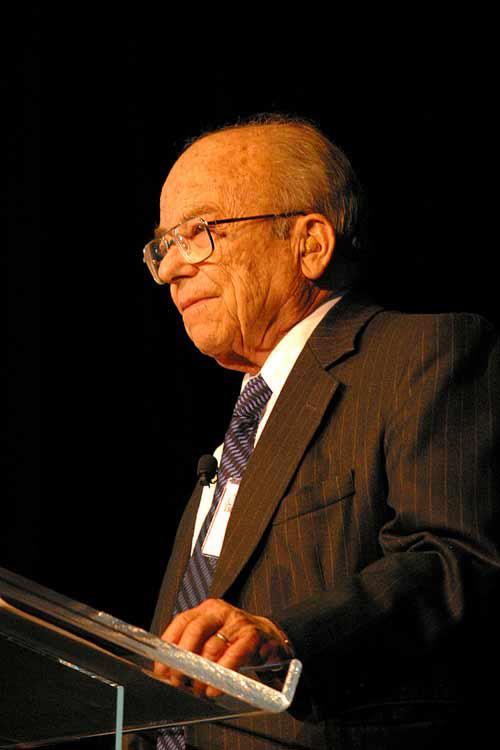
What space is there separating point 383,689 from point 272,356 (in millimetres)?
958

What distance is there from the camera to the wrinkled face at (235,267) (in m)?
2.52

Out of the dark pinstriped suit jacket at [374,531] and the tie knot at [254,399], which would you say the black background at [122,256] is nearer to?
the tie knot at [254,399]

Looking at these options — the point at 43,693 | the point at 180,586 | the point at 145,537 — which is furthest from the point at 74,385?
the point at 43,693

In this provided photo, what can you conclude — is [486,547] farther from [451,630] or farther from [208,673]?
[208,673]

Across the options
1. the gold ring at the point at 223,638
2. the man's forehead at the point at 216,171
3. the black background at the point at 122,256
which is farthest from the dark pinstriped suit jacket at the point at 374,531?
the black background at the point at 122,256

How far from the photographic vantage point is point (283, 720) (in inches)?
69.9

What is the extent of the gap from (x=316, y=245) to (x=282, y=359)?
1.12ft

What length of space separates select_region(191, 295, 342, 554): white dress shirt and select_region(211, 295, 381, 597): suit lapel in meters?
0.14

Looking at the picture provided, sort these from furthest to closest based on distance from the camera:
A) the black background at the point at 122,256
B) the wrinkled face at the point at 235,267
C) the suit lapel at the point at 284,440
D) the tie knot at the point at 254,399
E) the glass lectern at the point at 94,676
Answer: the black background at the point at 122,256, the wrinkled face at the point at 235,267, the tie knot at the point at 254,399, the suit lapel at the point at 284,440, the glass lectern at the point at 94,676

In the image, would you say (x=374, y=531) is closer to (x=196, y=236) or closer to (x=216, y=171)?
(x=196, y=236)

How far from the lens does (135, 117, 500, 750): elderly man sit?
163 centimetres

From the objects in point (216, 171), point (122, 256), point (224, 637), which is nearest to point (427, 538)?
point (224, 637)

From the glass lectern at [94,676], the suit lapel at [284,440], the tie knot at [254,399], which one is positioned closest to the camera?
the glass lectern at [94,676]

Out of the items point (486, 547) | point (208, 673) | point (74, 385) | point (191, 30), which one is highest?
point (191, 30)
